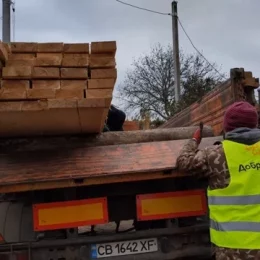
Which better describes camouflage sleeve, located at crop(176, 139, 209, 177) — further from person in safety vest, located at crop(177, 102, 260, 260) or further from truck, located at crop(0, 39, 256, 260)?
truck, located at crop(0, 39, 256, 260)

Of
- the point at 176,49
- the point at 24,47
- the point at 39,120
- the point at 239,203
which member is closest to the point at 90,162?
the point at 39,120

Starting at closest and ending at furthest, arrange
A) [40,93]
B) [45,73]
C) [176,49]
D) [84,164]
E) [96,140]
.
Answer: [40,93], [45,73], [84,164], [96,140], [176,49]

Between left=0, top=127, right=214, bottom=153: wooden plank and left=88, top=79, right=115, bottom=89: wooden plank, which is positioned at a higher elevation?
left=88, top=79, right=115, bottom=89: wooden plank

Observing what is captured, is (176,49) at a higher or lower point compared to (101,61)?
higher

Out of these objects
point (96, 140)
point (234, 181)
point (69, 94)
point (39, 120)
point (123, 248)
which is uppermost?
point (69, 94)

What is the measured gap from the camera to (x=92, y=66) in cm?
369

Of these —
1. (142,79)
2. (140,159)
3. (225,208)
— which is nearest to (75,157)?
(140,159)

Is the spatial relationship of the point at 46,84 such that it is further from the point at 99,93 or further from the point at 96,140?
the point at 96,140

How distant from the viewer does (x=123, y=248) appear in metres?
3.66

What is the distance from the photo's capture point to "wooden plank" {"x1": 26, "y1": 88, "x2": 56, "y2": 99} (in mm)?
3496

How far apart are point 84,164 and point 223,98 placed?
1.94 m

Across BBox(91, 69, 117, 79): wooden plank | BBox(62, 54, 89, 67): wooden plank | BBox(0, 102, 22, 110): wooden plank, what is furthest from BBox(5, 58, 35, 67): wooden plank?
BBox(91, 69, 117, 79): wooden plank

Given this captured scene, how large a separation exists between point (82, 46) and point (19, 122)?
30.3 inches

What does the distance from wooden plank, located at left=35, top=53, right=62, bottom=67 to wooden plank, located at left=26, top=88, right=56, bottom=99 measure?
0.24 meters
